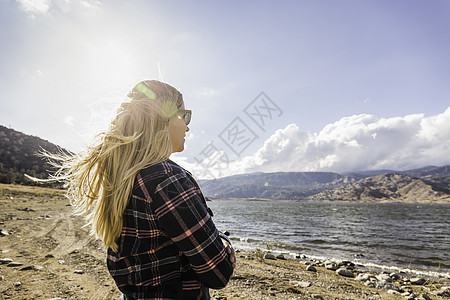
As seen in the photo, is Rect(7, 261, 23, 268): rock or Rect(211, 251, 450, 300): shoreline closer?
Rect(211, 251, 450, 300): shoreline

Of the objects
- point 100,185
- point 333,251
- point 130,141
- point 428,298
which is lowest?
point 333,251

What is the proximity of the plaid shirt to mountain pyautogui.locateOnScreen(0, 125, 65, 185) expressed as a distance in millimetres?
52696

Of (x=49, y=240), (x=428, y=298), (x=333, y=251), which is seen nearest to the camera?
(x=428, y=298)

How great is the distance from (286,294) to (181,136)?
6.38 metres

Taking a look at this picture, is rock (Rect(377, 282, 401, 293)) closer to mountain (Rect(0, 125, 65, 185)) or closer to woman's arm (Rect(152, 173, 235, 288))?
woman's arm (Rect(152, 173, 235, 288))

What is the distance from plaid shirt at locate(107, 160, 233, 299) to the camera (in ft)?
4.25

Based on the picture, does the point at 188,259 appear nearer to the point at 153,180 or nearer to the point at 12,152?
the point at 153,180

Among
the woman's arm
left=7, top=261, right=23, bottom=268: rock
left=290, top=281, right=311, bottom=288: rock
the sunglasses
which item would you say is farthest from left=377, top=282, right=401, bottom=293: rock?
left=7, top=261, right=23, bottom=268: rock

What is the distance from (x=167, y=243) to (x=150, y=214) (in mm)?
206

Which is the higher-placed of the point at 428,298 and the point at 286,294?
the point at 286,294

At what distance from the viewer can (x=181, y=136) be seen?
1.80m

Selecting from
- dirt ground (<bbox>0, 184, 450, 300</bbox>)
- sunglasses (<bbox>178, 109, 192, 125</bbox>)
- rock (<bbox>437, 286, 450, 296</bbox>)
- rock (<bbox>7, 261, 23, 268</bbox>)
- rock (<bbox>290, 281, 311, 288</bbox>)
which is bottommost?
rock (<bbox>437, 286, 450, 296</bbox>)

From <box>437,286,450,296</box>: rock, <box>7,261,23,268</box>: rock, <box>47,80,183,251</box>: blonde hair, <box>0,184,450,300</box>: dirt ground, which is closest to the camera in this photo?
<box>47,80,183,251</box>: blonde hair

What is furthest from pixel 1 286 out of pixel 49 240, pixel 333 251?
pixel 333 251
